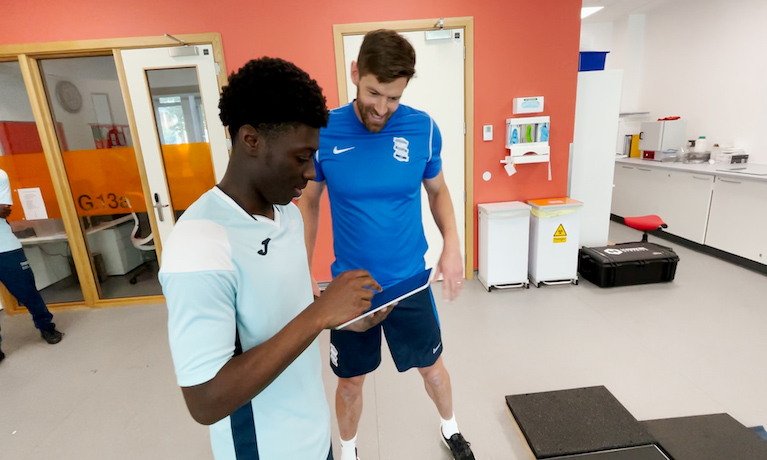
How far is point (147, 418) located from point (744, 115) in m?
6.12

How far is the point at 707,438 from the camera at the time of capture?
5.11 feet

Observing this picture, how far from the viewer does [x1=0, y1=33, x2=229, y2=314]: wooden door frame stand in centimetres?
304

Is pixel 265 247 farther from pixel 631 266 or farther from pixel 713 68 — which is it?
pixel 713 68

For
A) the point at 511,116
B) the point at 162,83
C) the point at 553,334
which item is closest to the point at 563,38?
the point at 511,116

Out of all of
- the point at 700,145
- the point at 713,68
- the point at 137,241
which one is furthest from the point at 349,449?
the point at 713,68

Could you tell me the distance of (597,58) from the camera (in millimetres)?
3463

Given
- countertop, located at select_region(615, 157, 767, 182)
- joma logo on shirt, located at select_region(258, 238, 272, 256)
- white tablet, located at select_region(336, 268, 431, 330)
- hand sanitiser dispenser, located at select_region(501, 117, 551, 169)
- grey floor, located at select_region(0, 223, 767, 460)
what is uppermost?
hand sanitiser dispenser, located at select_region(501, 117, 551, 169)

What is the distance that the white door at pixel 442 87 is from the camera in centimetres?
316

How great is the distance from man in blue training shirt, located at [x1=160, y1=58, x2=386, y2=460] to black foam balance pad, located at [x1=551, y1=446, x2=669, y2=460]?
3.91ft

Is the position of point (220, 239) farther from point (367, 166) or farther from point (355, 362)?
point (355, 362)

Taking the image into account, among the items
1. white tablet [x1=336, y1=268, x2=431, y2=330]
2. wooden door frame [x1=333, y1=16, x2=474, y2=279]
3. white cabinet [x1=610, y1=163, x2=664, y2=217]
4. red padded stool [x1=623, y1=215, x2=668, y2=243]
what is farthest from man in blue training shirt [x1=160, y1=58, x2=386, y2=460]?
white cabinet [x1=610, y1=163, x2=664, y2=217]

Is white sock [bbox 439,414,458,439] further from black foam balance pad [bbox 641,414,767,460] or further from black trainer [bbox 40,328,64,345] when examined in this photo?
black trainer [bbox 40,328,64,345]

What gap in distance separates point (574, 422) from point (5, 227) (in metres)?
3.87

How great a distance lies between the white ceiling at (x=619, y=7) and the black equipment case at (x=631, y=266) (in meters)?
3.48
